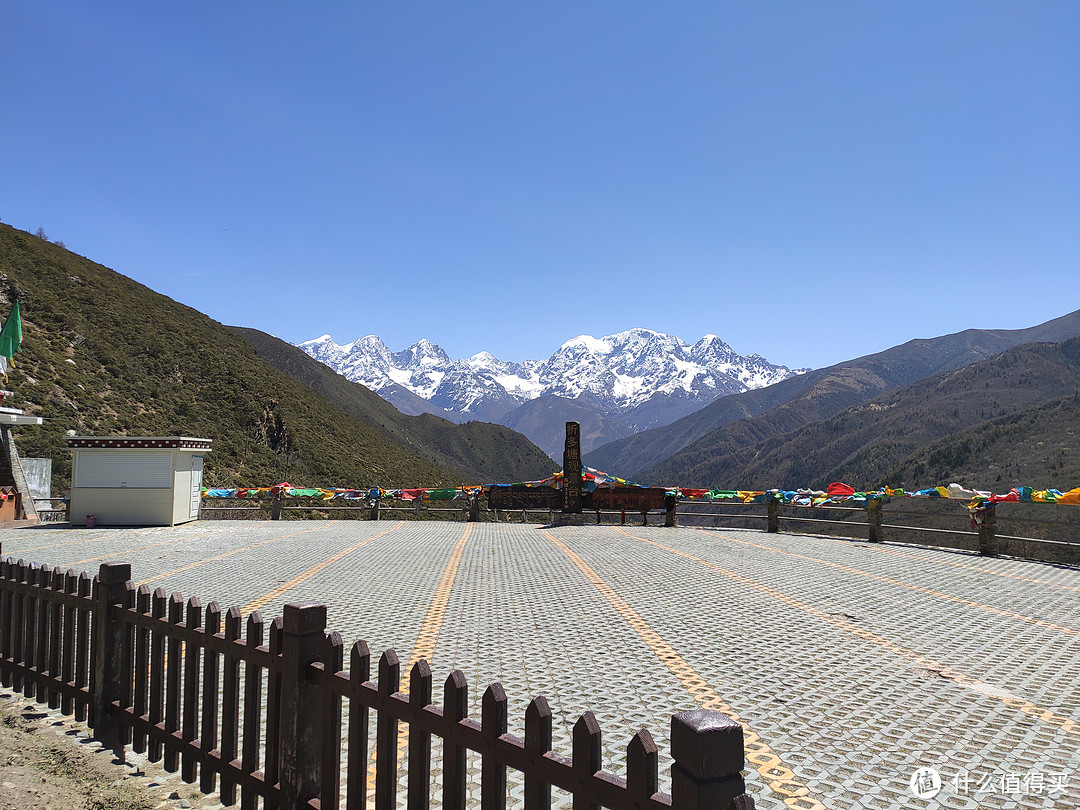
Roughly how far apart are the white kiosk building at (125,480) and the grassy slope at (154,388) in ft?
43.2

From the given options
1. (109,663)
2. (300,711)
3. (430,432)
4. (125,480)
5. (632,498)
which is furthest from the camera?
(430,432)

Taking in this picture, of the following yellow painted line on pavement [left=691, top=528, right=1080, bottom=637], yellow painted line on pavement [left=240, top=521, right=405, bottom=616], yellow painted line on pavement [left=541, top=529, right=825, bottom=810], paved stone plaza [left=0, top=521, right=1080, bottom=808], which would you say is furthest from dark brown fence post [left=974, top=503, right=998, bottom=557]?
yellow painted line on pavement [left=240, top=521, right=405, bottom=616]

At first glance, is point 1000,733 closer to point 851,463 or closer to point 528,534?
point 528,534

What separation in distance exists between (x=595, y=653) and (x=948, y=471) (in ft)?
357

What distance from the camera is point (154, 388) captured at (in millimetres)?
43406

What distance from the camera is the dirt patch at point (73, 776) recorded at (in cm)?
343

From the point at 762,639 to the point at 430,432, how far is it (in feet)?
527

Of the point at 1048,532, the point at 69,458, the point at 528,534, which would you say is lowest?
the point at 1048,532

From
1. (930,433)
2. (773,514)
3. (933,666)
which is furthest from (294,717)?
(930,433)

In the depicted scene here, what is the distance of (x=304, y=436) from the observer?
54219 mm

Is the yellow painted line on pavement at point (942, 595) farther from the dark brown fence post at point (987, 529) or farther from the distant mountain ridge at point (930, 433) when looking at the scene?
the distant mountain ridge at point (930, 433)

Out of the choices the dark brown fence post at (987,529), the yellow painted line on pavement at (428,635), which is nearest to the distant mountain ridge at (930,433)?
the dark brown fence post at (987,529)

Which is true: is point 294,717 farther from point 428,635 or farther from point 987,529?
point 987,529

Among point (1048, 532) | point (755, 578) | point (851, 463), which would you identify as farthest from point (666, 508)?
point (851, 463)
